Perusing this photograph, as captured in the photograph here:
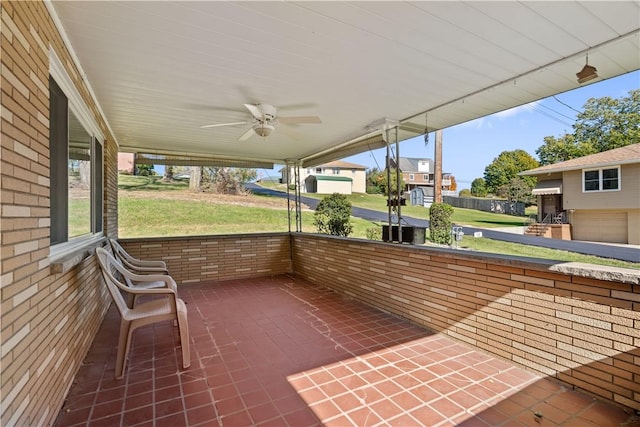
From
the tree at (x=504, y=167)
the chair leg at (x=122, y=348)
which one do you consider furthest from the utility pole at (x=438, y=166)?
the chair leg at (x=122, y=348)

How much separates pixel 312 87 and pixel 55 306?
261 centimetres

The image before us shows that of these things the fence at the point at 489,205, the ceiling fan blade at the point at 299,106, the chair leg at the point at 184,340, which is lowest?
the chair leg at the point at 184,340

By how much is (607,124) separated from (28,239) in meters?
6.53

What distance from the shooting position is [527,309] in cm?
238

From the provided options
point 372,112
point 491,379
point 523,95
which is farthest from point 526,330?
point 372,112

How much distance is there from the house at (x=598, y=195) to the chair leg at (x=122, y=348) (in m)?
5.82

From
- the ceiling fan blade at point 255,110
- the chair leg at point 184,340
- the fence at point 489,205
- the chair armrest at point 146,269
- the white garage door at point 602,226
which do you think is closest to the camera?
the chair leg at point 184,340

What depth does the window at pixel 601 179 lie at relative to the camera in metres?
4.16

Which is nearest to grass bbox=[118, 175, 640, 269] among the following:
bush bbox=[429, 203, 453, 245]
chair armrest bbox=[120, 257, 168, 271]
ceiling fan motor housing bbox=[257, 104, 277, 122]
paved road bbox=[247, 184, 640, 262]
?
paved road bbox=[247, 184, 640, 262]

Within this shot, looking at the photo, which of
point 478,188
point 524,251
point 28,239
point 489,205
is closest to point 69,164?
Result: point 28,239

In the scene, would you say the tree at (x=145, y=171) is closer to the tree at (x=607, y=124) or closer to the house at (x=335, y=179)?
the house at (x=335, y=179)

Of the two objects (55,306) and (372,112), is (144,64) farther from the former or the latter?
(372,112)

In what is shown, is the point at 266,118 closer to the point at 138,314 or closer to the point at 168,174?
the point at 138,314

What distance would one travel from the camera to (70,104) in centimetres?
243
